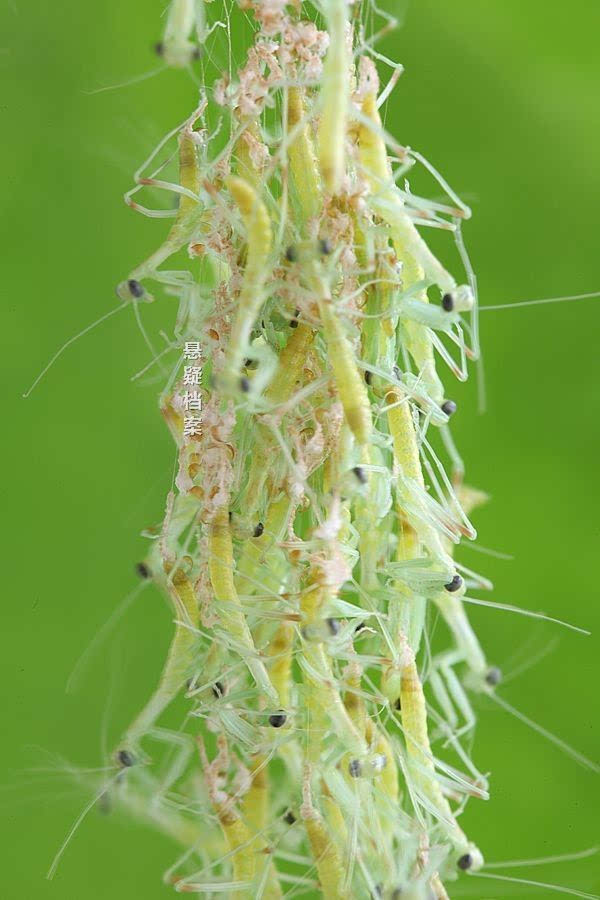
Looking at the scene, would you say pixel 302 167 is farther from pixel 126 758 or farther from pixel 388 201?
pixel 126 758

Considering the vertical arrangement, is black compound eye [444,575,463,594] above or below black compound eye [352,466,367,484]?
below

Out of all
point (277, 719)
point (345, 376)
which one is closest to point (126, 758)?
point (277, 719)

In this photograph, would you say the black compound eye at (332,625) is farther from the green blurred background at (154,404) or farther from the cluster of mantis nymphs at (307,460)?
the green blurred background at (154,404)

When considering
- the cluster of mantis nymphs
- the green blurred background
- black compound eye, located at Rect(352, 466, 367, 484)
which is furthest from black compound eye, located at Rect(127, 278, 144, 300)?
the green blurred background

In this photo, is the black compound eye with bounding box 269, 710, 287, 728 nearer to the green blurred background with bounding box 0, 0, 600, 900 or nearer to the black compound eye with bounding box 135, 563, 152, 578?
the black compound eye with bounding box 135, 563, 152, 578

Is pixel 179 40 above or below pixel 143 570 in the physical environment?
above

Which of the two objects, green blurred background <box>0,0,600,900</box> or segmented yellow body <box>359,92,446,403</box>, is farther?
green blurred background <box>0,0,600,900</box>

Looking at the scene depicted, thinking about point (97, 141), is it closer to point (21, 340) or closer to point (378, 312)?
point (21, 340)
